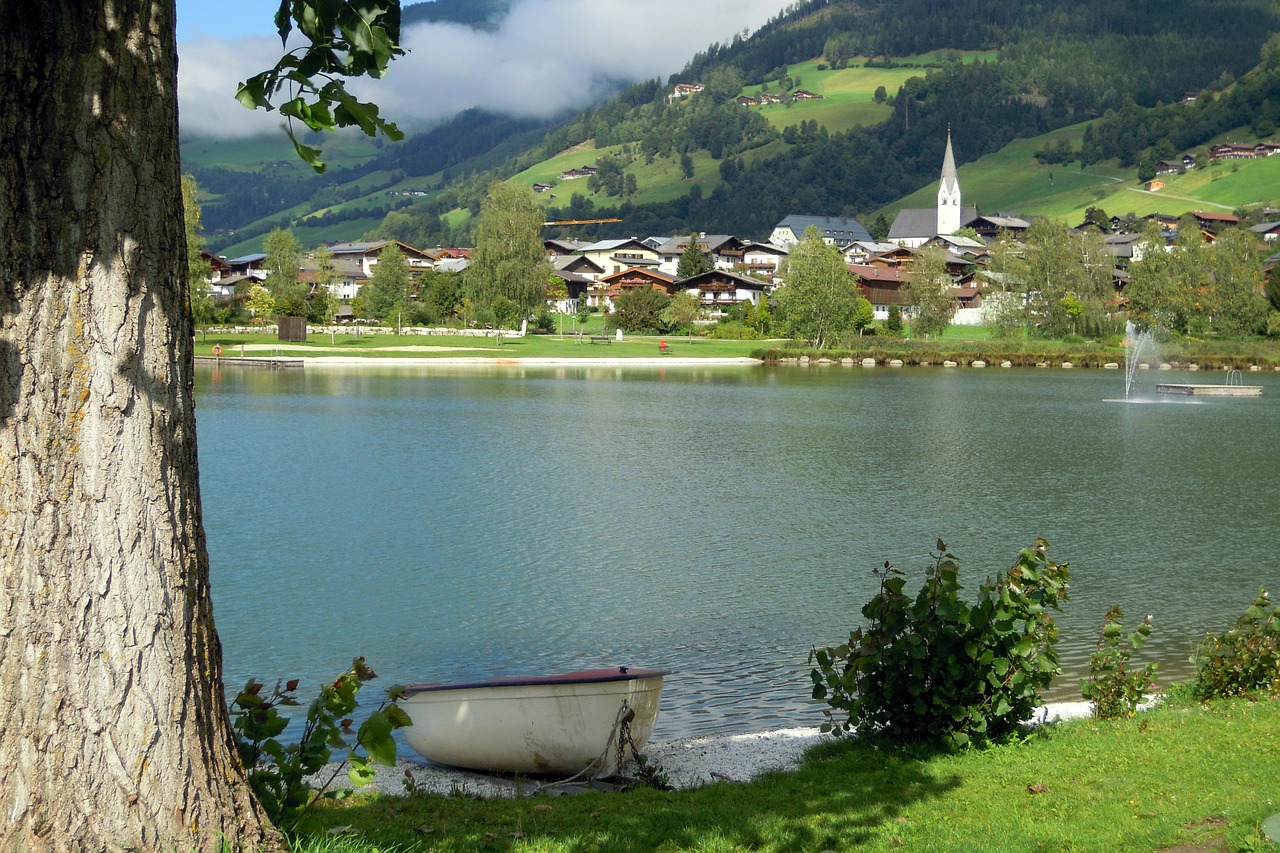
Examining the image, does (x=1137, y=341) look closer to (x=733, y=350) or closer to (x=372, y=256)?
(x=733, y=350)

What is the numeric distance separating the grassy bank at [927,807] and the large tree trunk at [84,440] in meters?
1.03

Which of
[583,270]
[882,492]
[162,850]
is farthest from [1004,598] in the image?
[583,270]

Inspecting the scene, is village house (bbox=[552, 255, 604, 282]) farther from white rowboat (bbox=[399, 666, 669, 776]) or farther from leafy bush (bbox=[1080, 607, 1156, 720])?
white rowboat (bbox=[399, 666, 669, 776])

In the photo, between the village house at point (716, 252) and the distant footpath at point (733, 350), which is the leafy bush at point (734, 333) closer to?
the distant footpath at point (733, 350)

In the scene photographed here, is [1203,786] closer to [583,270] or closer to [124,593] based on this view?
[124,593]

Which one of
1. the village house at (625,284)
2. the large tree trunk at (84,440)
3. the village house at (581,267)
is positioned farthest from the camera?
the village house at (581,267)

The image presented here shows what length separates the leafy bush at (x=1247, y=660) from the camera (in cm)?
1022

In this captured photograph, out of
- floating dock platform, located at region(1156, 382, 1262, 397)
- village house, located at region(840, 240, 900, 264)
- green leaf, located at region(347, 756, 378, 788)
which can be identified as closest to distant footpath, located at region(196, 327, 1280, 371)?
floating dock platform, located at region(1156, 382, 1262, 397)

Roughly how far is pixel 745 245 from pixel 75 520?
173 m

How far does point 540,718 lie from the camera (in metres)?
8.79

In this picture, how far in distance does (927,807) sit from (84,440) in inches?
205

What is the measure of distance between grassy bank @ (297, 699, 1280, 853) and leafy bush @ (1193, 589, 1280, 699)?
121 centimetres

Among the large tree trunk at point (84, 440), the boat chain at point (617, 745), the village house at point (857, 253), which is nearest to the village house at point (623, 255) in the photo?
the village house at point (857, 253)

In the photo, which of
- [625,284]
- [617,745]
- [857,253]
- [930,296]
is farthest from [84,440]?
[857,253]
